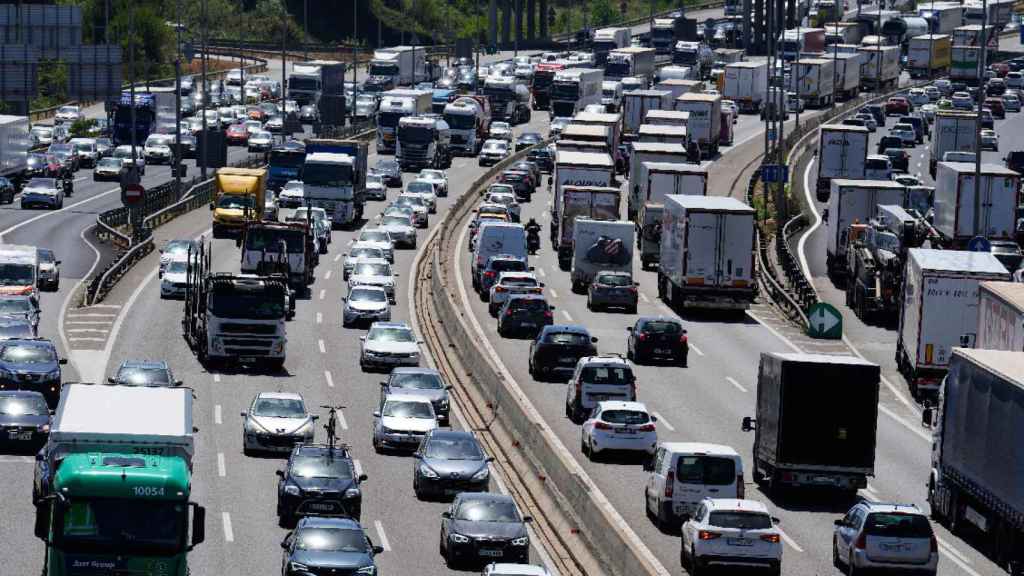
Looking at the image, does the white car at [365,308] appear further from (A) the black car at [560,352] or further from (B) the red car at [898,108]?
(B) the red car at [898,108]

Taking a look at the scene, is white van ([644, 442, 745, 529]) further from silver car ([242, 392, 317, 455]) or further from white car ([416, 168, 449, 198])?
white car ([416, 168, 449, 198])

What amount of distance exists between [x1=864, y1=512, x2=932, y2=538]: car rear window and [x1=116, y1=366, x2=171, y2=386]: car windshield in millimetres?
18495

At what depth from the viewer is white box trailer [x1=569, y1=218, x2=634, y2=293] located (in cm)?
7306

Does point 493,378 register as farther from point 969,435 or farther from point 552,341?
point 969,435

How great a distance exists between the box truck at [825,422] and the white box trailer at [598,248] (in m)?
32.8

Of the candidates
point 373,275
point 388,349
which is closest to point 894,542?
point 388,349

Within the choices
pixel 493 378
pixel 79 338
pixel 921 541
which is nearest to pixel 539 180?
pixel 79 338

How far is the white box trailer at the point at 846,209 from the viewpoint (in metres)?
78.9

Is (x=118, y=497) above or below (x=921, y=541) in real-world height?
above

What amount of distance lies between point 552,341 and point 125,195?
3391 centimetres

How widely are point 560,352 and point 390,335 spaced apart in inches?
193

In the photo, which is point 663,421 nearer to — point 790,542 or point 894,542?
point 790,542

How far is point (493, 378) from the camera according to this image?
50312 millimetres

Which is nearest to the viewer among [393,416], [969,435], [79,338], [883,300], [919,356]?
[969,435]
